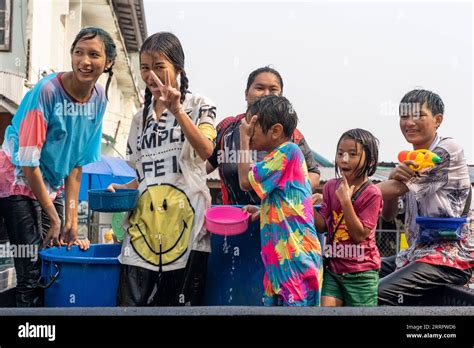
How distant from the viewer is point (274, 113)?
8.04 ft

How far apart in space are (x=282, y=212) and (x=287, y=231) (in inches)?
3.3

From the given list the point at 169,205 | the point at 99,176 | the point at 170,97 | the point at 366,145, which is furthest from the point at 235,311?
the point at 99,176

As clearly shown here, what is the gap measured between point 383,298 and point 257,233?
0.69m

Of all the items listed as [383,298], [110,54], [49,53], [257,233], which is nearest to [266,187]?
[257,233]

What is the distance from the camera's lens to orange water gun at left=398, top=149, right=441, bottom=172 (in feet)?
8.23

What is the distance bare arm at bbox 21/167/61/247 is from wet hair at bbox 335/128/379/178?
1.38m

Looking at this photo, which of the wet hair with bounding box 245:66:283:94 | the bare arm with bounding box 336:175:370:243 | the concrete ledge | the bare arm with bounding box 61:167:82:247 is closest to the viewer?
the concrete ledge

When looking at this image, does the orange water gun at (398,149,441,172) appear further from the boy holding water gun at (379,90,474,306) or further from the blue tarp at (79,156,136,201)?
the blue tarp at (79,156,136,201)

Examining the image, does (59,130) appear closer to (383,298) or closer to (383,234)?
(383,298)

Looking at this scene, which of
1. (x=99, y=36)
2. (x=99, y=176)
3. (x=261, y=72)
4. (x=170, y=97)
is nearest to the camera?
(x=170, y=97)

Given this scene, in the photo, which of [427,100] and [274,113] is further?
[427,100]

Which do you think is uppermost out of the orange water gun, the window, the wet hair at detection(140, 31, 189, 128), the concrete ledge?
the window

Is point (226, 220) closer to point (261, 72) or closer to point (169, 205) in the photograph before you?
point (169, 205)

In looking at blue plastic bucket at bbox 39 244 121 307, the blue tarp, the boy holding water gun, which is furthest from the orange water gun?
the blue tarp
